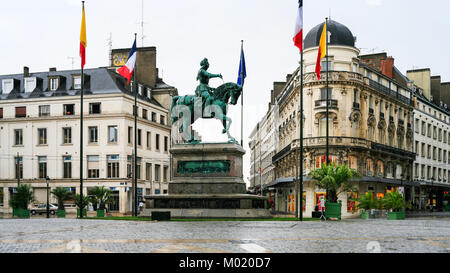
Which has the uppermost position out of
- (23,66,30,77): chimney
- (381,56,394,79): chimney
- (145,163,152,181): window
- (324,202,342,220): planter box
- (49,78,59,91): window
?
(381,56,394,79): chimney

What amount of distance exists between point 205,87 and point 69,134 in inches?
1536

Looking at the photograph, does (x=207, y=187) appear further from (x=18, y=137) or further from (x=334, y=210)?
(x=18, y=137)

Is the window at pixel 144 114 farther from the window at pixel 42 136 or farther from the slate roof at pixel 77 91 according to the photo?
the window at pixel 42 136

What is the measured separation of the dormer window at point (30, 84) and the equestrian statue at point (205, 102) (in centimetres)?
4260

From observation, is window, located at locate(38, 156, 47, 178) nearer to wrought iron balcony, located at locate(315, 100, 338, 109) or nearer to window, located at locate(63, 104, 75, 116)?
window, located at locate(63, 104, 75, 116)

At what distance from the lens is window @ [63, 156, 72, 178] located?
6328 cm

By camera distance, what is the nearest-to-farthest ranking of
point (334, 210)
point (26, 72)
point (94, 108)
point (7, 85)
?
point (334, 210) < point (94, 108) < point (7, 85) < point (26, 72)

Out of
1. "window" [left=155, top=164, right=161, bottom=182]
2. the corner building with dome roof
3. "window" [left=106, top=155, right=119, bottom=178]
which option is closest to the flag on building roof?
the corner building with dome roof

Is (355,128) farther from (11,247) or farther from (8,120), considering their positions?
(11,247)

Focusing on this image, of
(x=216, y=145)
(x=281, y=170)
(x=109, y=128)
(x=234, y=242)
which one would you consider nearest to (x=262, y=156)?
(x=281, y=170)

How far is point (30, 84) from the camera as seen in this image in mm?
66875

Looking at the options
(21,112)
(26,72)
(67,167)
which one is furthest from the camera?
(26,72)

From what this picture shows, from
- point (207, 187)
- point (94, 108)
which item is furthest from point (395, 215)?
point (94, 108)
